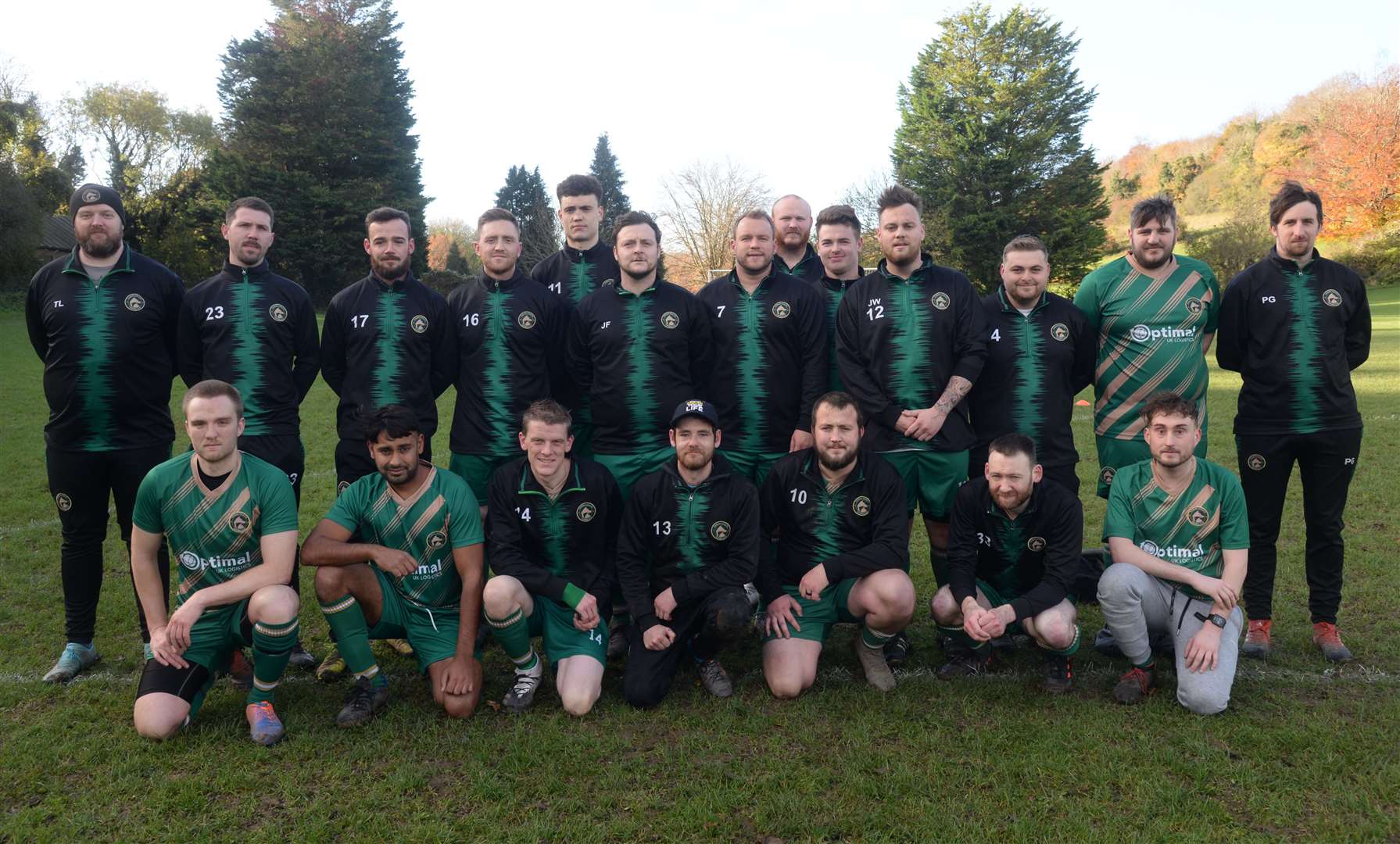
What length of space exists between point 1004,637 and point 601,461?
2274 millimetres

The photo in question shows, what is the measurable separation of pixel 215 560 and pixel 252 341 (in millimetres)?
1137

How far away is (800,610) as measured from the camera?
4.06 m

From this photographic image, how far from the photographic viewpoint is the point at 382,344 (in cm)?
438

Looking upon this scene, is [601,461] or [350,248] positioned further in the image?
[350,248]

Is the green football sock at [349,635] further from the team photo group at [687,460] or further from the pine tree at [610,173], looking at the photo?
the pine tree at [610,173]

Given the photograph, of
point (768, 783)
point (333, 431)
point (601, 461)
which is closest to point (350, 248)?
point (333, 431)

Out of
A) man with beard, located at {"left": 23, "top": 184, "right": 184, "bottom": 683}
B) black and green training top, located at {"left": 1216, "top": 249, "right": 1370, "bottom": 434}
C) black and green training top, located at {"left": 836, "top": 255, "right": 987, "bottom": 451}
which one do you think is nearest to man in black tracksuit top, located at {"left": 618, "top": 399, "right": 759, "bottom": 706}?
black and green training top, located at {"left": 836, "top": 255, "right": 987, "bottom": 451}

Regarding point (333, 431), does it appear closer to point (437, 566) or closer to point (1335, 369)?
point (437, 566)

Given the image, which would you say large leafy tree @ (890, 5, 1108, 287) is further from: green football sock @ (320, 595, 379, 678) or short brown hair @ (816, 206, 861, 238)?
green football sock @ (320, 595, 379, 678)

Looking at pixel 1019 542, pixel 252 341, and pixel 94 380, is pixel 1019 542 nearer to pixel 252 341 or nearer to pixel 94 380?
pixel 252 341

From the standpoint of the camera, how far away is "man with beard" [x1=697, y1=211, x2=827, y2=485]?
4.45 meters

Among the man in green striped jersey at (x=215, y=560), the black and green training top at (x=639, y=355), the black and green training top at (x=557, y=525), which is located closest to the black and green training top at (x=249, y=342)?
the man in green striped jersey at (x=215, y=560)

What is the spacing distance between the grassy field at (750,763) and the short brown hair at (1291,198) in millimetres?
2170

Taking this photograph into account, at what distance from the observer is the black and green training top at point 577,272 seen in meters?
4.98
